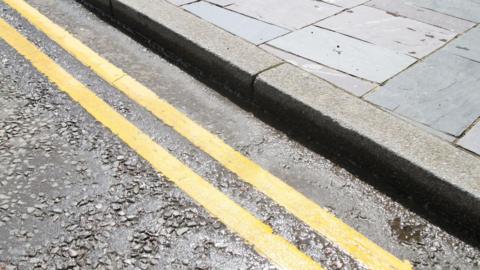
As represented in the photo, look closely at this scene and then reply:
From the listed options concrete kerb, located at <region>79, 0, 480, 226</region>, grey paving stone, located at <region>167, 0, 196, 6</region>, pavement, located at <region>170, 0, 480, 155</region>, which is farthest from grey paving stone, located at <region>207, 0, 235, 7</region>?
concrete kerb, located at <region>79, 0, 480, 226</region>

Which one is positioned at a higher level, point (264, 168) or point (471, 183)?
point (471, 183)

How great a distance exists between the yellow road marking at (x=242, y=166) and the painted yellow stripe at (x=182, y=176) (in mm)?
188

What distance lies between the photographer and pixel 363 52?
355cm

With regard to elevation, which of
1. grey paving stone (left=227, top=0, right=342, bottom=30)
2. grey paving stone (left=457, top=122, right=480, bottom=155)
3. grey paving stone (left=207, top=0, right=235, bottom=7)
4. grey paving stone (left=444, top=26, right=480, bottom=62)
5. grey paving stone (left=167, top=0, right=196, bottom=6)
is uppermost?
grey paving stone (left=167, top=0, right=196, bottom=6)

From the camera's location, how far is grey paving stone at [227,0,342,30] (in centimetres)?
399

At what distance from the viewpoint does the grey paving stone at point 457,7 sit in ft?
13.8

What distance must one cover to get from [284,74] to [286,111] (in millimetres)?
298

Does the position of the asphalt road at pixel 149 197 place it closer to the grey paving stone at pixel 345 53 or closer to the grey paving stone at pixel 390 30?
the grey paving stone at pixel 345 53

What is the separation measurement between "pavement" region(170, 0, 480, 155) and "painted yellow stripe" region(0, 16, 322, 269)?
4.01 ft

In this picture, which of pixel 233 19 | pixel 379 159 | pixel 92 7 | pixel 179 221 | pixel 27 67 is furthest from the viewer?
pixel 92 7

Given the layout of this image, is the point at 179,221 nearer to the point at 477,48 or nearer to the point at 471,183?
the point at 471,183

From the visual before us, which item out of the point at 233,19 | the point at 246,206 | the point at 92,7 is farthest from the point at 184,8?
the point at 246,206

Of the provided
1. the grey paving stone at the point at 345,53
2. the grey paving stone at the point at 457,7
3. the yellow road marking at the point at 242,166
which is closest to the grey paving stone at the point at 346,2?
the grey paving stone at the point at 457,7

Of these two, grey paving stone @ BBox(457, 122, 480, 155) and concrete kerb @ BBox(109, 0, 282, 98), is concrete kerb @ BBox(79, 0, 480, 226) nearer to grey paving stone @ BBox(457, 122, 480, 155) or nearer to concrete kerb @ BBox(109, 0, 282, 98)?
concrete kerb @ BBox(109, 0, 282, 98)
